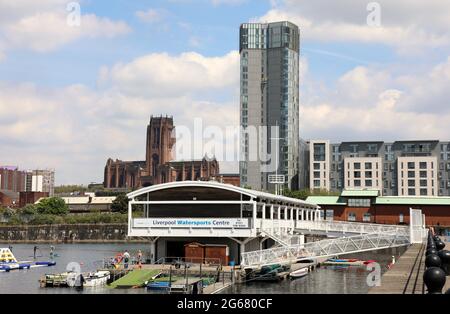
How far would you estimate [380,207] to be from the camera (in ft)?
364

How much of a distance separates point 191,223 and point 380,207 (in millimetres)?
65104

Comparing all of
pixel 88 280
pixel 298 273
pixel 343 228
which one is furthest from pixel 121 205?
pixel 88 280

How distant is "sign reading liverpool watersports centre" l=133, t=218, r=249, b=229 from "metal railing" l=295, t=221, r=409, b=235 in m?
21.1

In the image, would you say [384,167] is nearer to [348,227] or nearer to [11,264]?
[348,227]

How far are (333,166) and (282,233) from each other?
119 meters

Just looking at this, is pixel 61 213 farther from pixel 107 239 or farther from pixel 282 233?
pixel 282 233

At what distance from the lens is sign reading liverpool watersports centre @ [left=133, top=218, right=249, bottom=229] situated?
177 ft

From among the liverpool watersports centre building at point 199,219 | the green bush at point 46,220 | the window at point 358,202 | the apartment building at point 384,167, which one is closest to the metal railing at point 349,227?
the liverpool watersports centre building at point 199,219

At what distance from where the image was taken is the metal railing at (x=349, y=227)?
2751 inches

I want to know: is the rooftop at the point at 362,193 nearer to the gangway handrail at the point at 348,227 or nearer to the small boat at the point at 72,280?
the gangway handrail at the point at 348,227

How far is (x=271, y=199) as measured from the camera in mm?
61625

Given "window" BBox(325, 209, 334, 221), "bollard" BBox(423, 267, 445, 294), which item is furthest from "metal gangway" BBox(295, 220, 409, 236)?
"bollard" BBox(423, 267, 445, 294)

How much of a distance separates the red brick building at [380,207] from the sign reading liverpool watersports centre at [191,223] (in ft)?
204
